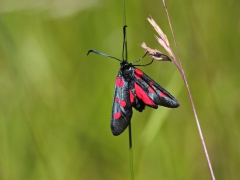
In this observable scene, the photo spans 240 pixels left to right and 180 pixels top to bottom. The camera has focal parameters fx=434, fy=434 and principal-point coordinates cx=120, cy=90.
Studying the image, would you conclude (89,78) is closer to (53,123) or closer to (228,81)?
(53,123)

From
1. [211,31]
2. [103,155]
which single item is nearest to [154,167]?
[103,155]

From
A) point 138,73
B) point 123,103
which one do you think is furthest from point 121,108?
point 138,73

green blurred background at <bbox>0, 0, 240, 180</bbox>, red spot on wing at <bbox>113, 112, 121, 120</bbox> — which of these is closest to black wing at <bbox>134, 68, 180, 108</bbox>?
red spot on wing at <bbox>113, 112, 121, 120</bbox>

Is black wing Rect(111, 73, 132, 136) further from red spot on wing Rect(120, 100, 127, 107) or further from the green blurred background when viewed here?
the green blurred background

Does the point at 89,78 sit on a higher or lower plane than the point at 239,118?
higher

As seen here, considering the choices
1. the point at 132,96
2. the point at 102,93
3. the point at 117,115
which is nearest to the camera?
the point at 117,115

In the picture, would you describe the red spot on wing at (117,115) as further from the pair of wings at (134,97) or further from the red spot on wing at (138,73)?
the red spot on wing at (138,73)

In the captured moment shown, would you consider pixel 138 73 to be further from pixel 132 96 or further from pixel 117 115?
pixel 117 115
